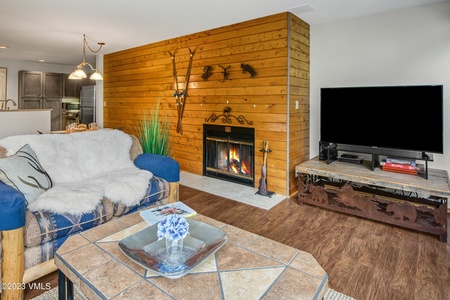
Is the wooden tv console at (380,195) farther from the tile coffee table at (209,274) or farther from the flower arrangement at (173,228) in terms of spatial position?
the flower arrangement at (173,228)

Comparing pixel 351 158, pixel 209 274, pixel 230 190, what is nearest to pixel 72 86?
pixel 230 190

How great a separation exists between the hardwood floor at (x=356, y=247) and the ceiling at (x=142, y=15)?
2.43 m

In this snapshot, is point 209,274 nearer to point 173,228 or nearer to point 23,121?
point 173,228

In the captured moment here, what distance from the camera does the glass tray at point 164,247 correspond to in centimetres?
126

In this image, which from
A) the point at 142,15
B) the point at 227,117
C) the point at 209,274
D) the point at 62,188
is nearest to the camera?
the point at 209,274

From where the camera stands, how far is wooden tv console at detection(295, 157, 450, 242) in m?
2.70

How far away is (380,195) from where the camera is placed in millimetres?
3256

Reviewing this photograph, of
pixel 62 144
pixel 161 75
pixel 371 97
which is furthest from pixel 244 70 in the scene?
pixel 62 144

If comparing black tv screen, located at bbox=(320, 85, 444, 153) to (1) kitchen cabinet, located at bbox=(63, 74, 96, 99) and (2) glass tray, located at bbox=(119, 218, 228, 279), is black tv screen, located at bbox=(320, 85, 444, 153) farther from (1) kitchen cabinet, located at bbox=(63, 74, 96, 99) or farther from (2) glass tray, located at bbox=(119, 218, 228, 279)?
(1) kitchen cabinet, located at bbox=(63, 74, 96, 99)

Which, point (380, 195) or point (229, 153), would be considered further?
point (229, 153)

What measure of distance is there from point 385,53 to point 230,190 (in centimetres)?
269

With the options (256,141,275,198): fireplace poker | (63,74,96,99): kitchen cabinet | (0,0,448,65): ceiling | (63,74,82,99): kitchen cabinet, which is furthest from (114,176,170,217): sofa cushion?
(63,74,82,99): kitchen cabinet

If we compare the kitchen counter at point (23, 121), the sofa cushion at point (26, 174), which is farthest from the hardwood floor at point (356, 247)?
the kitchen counter at point (23, 121)

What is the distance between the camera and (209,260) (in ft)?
4.45
